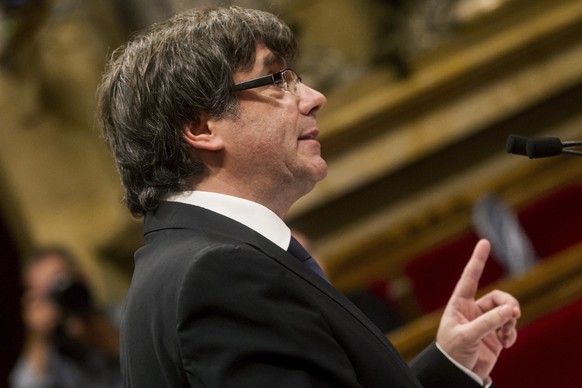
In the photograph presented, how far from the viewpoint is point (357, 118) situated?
3047mm

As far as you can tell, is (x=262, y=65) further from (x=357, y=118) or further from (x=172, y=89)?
(x=357, y=118)

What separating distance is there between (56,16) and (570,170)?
1472 mm

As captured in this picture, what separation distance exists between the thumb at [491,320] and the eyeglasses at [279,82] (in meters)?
0.30

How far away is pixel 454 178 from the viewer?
3123 millimetres

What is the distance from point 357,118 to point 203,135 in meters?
2.02

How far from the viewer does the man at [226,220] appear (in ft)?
2.99

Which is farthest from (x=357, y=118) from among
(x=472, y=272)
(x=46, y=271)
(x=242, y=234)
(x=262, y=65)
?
(x=242, y=234)

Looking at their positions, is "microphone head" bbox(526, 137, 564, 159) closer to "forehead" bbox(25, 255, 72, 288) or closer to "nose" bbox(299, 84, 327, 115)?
"nose" bbox(299, 84, 327, 115)

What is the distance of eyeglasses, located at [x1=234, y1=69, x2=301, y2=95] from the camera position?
1.07 metres

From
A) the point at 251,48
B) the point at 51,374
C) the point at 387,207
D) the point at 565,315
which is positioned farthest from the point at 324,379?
the point at 387,207

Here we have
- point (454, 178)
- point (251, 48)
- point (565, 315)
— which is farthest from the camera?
point (454, 178)

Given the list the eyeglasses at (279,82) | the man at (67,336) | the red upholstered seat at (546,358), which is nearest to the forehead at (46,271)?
the man at (67,336)

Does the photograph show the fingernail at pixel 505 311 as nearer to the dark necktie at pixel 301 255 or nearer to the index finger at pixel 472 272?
the index finger at pixel 472 272

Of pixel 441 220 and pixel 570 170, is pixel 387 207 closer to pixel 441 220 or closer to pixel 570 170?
pixel 441 220
